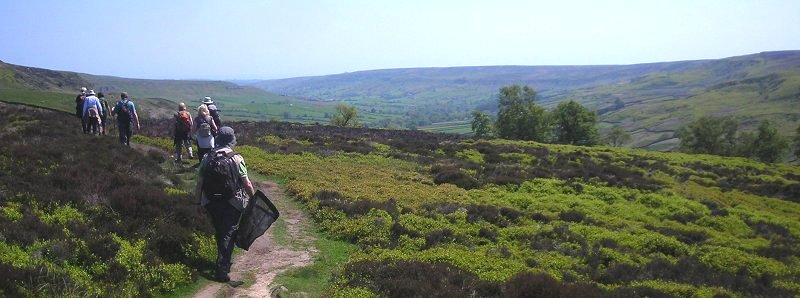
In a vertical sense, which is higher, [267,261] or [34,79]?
[34,79]

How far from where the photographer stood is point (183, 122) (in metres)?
21.2

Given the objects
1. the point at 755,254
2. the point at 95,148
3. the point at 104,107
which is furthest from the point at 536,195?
the point at 104,107

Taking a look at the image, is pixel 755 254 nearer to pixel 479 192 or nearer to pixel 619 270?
pixel 619 270

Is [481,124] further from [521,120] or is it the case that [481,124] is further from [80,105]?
[80,105]

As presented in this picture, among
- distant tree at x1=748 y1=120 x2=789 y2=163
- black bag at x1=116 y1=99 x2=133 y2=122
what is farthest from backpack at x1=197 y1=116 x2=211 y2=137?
distant tree at x1=748 y1=120 x2=789 y2=163

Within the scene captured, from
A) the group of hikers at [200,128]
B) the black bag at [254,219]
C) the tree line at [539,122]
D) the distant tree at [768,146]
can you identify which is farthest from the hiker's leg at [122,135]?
the distant tree at [768,146]

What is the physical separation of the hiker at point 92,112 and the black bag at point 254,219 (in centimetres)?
1815

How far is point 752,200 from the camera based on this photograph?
30.4 m

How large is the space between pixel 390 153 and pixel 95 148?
18.4m

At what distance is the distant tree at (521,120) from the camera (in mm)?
81312

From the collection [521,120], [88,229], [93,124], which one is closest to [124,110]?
[93,124]

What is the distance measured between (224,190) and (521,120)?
76525 mm

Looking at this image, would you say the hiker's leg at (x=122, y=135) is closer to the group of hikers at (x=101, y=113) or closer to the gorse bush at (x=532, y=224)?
the group of hikers at (x=101, y=113)

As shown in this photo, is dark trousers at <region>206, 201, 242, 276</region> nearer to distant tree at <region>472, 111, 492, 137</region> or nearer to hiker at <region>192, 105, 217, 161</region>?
hiker at <region>192, 105, 217, 161</region>
